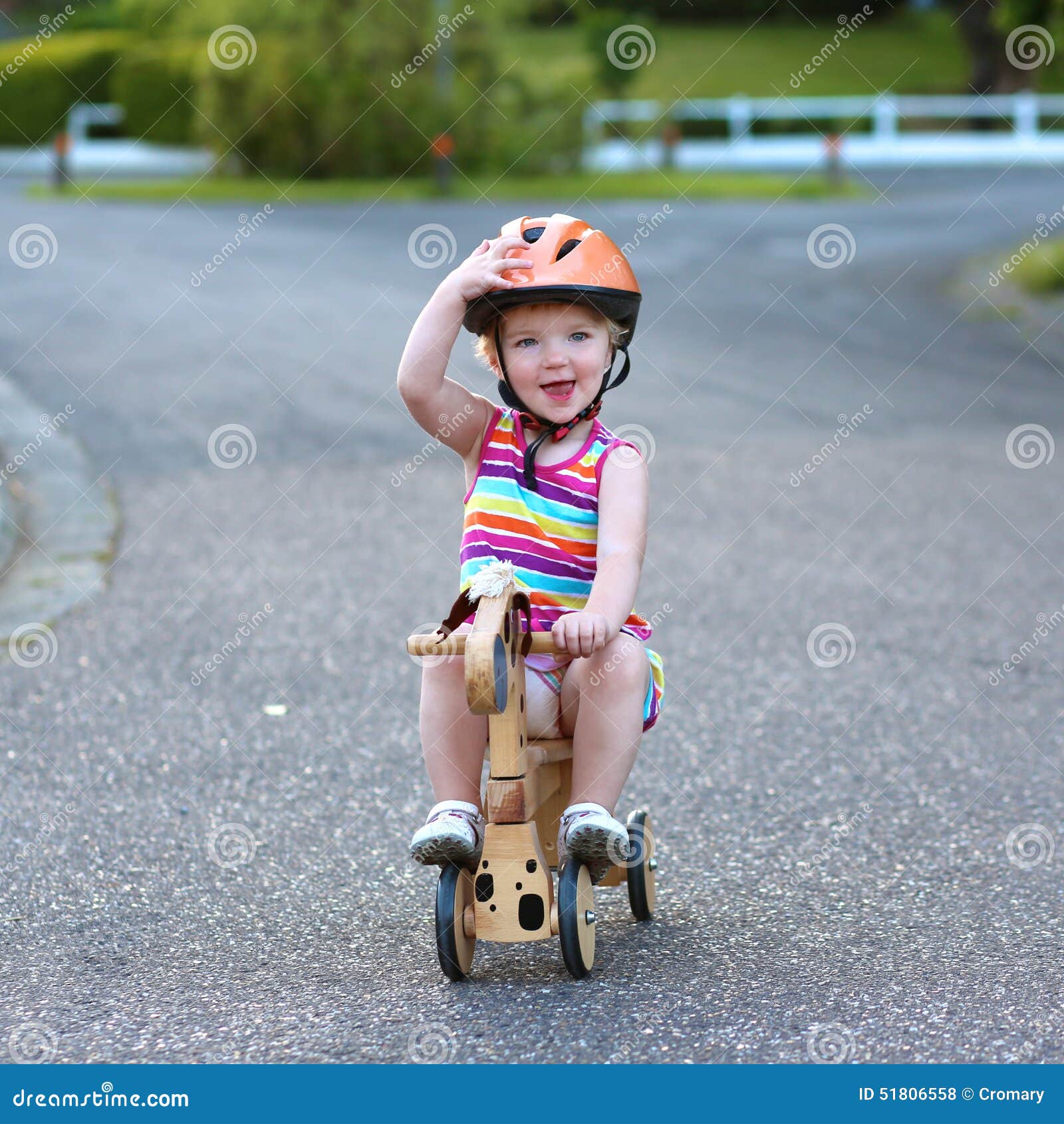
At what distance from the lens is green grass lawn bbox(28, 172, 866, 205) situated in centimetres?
2305

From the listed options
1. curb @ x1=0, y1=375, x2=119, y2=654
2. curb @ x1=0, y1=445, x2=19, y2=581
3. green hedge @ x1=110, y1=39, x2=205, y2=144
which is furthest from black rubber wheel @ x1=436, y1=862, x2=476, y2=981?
green hedge @ x1=110, y1=39, x2=205, y2=144

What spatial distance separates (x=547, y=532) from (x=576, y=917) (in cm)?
78

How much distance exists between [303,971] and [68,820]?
1.18 meters

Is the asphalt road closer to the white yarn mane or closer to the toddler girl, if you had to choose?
the toddler girl

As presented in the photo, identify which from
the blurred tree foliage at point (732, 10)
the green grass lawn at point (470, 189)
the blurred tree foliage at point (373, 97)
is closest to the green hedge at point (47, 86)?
the blurred tree foliage at point (373, 97)

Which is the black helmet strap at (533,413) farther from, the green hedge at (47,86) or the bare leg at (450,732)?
the green hedge at (47,86)

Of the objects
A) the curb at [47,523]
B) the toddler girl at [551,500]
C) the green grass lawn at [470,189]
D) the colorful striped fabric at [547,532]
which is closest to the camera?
the toddler girl at [551,500]

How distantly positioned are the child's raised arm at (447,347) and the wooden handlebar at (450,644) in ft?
1.50

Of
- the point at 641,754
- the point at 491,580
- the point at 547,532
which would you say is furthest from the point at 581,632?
the point at 641,754

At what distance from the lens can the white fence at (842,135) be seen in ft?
99.0

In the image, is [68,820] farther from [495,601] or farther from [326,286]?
[326,286]

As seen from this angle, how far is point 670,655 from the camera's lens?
5766 millimetres

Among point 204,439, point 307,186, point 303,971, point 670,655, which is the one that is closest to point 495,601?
point 303,971
